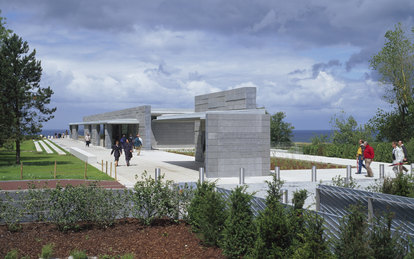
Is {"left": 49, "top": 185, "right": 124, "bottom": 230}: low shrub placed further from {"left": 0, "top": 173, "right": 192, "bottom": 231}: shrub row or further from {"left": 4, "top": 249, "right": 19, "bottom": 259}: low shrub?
{"left": 4, "top": 249, "right": 19, "bottom": 259}: low shrub

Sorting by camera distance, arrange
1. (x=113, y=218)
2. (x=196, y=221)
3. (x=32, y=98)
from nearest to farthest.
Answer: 1. (x=196, y=221)
2. (x=113, y=218)
3. (x=32, y=98)

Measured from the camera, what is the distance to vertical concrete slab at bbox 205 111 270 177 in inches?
776

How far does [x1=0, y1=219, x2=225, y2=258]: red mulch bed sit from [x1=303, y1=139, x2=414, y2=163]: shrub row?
2277 cm

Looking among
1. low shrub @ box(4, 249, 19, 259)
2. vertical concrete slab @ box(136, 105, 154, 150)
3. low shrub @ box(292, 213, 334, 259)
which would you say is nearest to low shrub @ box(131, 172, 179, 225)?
low shrub @ box(4, 249, 19, 259)

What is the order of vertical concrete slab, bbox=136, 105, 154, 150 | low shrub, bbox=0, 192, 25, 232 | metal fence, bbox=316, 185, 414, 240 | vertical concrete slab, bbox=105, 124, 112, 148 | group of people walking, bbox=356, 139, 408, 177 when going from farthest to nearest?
vertical concrete slab, bbox=105, 124, 112, 148 → vertical concrete slab, bbox=136, 105, 154, 150 → group of people walking, bbox=356, 139, 408, 177 → low shrub, bbox=0, 192, 25, 232 → metal fence, bbox=316, 185, 414, 240

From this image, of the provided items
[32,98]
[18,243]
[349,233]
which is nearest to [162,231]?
[18,243]

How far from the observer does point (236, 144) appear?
66.2ft

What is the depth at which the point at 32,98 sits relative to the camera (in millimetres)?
27125

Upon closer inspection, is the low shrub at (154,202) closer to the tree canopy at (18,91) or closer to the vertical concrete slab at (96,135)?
the tree canopy at (18,91)

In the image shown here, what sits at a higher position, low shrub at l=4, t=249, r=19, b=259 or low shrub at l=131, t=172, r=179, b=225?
low shrub at l=131, t=172, r=179, b=225

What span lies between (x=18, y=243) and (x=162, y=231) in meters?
2.63

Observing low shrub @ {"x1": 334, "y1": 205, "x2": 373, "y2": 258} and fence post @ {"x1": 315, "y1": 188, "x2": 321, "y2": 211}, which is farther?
fence post @ {"x1": 315, "y1": 188, "x2": 321, "y2": 211}

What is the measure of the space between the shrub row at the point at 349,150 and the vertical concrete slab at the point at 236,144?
1174cm

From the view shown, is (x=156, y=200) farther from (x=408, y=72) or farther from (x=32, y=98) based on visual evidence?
(x=408, y=72)
